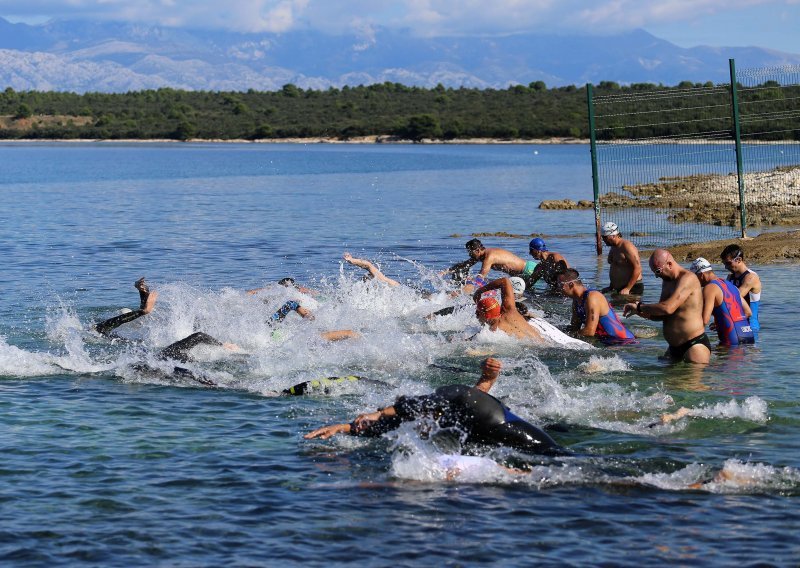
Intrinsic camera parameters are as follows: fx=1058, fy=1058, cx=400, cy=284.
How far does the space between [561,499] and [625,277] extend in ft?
31.7

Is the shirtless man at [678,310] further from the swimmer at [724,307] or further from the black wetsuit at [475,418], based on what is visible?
the black wetsuit at [475,418]

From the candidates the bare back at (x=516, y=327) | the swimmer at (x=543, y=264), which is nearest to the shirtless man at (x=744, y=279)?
the bare back at (x=516, y=327)

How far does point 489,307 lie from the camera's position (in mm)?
13844

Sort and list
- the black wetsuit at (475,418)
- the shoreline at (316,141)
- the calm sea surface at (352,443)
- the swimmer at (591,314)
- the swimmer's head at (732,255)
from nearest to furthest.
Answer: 1. the calm sea surface at (352,443)
2. the black wetsuit at (475,418)
3. the swimmer at (591,314)
4. the swimmer's head at (732,255)
5. the shoreline at (316,141)

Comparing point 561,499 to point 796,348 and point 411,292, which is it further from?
point 411,292

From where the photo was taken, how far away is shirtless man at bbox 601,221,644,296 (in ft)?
57.1

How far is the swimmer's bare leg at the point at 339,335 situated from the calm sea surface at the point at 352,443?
0.15m

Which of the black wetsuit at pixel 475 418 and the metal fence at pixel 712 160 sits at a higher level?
the metal fence at pixel 712 160

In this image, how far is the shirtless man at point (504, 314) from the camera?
13.8 metres

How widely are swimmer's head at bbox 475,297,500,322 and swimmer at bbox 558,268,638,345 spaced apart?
901 millimetres

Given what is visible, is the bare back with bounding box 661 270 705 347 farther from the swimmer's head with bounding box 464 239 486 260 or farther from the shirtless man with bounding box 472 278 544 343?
the swimmer's head with bounding box 464 239 486 260

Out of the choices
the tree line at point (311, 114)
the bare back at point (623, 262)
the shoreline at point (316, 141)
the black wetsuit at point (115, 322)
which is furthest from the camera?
the tree line at point (311, 114)

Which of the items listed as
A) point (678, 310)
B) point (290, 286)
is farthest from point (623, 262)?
point (290, 286)

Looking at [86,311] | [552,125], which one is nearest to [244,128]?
[552,125]
